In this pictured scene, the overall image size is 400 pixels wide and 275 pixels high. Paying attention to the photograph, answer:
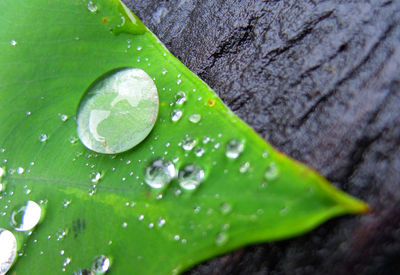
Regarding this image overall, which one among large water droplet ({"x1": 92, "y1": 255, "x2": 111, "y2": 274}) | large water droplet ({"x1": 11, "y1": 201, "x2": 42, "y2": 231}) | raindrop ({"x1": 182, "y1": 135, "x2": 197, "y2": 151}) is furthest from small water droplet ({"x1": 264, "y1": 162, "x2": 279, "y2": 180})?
large water droplet ({"x1": 11, "y1": 201, "x2": 42, "y2": 231})

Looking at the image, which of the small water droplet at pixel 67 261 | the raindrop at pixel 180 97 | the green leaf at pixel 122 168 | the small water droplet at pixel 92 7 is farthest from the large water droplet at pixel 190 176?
the small water droplet at pixel 92 7

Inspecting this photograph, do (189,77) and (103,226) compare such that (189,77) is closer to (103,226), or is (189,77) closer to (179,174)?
(179,174)

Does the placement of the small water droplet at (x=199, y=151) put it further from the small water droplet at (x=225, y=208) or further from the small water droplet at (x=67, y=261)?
the small water droplet at (x=67, y=261)

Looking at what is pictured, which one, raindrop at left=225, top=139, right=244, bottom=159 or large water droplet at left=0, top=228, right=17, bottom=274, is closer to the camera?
raindrop at left=225, top=139, right=244, bottom=159

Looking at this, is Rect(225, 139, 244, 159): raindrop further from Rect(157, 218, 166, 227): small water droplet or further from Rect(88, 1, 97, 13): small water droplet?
Rect(88, 1, 97, 13): small water droplet

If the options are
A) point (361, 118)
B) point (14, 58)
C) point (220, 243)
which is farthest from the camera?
point (14, 58)

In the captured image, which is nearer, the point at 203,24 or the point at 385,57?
the point at 385,57

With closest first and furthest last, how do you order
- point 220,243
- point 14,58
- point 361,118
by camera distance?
point 220,243 → point 361,118 → point 14,58

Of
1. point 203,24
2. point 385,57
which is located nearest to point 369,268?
point 385,57
